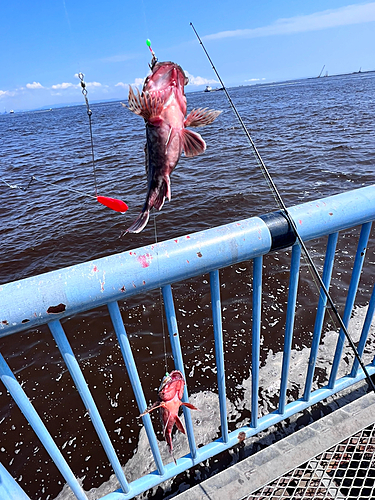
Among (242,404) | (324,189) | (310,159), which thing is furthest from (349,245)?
(310,159)

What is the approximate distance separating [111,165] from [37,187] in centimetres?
351

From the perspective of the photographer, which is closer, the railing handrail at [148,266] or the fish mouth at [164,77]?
the railing handrail at [148,266]

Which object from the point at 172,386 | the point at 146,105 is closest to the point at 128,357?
the point at 172,386

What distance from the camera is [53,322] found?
1192 mm

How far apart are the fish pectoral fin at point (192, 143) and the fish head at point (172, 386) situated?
1.13 m

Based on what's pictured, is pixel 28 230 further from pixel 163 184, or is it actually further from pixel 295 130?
pixel 295 130

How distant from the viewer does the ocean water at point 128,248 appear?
12.1ft

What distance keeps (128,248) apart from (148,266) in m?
6.52

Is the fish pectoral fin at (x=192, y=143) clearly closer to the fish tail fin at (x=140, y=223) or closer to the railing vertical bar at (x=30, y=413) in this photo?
the fish tail fin at (x=140, y=223)

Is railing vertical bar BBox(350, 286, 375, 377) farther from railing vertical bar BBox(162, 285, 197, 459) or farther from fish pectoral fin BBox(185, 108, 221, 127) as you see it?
fish pectoral fin BBox(185, 108, 221, 127)

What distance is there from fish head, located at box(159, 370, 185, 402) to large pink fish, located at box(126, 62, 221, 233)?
83 centimetres

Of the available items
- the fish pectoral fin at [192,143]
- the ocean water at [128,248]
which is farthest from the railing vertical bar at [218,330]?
the fish pectoral fin at [192,143]

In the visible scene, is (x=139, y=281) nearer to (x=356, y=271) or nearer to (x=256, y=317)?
(x=256, y=317)

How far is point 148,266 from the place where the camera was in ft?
3.99
